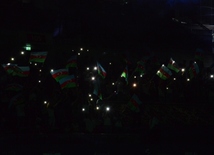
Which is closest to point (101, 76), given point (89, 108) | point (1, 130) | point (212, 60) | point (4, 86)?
point (89, 108)

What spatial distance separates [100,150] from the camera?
34.5ft

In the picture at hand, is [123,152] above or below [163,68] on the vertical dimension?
below

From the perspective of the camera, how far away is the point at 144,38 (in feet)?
66.9

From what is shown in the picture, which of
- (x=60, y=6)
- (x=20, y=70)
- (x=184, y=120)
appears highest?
(x=60, y=6)

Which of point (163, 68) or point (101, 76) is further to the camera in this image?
point (163, 68)

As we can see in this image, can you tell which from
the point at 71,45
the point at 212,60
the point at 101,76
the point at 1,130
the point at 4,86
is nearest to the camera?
the point at 1,130

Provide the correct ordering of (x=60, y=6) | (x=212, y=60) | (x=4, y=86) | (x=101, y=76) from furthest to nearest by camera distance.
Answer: (x=212, y=60) → (x=60, y=6) → (x=101, y=76) → (x=4, y=86)

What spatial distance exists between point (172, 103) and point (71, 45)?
6.07 meters

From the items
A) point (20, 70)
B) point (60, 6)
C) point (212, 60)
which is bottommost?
point (212, 60)

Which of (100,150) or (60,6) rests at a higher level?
(60,6)

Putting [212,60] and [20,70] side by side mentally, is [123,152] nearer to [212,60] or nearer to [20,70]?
[20,70]

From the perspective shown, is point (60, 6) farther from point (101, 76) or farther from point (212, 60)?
point (212, 60)

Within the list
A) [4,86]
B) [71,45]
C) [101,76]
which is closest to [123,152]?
[101,76]

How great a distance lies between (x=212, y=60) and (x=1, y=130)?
14.7 meters
